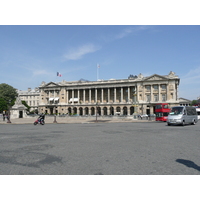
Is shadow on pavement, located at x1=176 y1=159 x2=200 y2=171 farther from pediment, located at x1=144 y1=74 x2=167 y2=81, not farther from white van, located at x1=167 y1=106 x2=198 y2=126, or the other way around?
pediment, located at x1=144 y1=74 x2=167 y2=81

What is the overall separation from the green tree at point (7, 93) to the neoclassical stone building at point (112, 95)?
16.9m

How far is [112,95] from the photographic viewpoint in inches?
3474

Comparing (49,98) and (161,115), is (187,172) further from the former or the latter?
(49,98)

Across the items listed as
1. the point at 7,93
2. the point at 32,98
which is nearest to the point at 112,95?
the point at 7,93

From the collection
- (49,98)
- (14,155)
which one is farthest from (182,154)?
(49,98)

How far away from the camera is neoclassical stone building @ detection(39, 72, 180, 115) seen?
75188 mm

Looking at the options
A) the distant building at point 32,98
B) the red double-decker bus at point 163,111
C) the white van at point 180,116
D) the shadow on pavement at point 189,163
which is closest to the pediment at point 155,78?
the red double-decker bus at point 163,111

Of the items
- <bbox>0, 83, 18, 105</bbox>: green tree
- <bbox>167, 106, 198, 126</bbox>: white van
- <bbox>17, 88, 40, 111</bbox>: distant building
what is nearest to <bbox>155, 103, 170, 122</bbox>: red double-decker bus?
<bbox>167, 106, 198, 126</bbox>: white van

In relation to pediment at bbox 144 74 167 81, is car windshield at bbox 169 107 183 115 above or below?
below

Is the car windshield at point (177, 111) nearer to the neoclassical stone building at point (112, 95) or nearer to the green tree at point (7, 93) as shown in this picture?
the neoclassical stone building at point (112, 95)

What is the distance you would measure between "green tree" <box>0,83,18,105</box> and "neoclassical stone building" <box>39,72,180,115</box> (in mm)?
16895

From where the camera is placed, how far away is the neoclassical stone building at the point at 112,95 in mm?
75188

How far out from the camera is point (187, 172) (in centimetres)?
525

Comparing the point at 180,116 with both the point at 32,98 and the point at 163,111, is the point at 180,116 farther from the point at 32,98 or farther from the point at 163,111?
the point at 32,98
